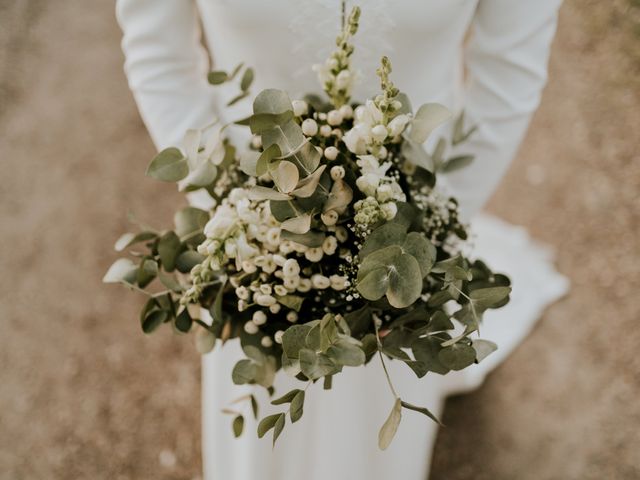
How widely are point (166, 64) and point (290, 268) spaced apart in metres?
0.64

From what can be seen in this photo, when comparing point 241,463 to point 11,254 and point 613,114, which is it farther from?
point 613,114

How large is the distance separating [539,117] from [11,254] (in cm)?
225

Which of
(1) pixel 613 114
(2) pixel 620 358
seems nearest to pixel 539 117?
(1) pixel 613 114

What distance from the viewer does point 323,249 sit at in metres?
0.81

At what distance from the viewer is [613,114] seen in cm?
255

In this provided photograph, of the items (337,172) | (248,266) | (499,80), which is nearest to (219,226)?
(248,266)

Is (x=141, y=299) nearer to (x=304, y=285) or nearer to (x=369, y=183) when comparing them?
(x=304, y=285)

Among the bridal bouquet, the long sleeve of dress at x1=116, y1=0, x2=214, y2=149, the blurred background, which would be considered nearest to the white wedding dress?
the long sleeve of dress at x1=116, y1=0, x2=214, y2=149

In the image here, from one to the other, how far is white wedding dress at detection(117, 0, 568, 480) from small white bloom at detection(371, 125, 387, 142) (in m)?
0.41

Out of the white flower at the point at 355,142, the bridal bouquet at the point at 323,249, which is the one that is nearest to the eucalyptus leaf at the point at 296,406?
the bridal bouquet at the point at 323,249

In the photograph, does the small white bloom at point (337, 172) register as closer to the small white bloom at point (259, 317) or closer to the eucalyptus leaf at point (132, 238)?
the small white bloom at point (259, 317)

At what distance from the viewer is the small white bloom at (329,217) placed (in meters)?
0.76

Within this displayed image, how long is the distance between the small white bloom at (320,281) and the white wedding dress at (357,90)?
48 cm

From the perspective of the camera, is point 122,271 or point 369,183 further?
point 122,271
